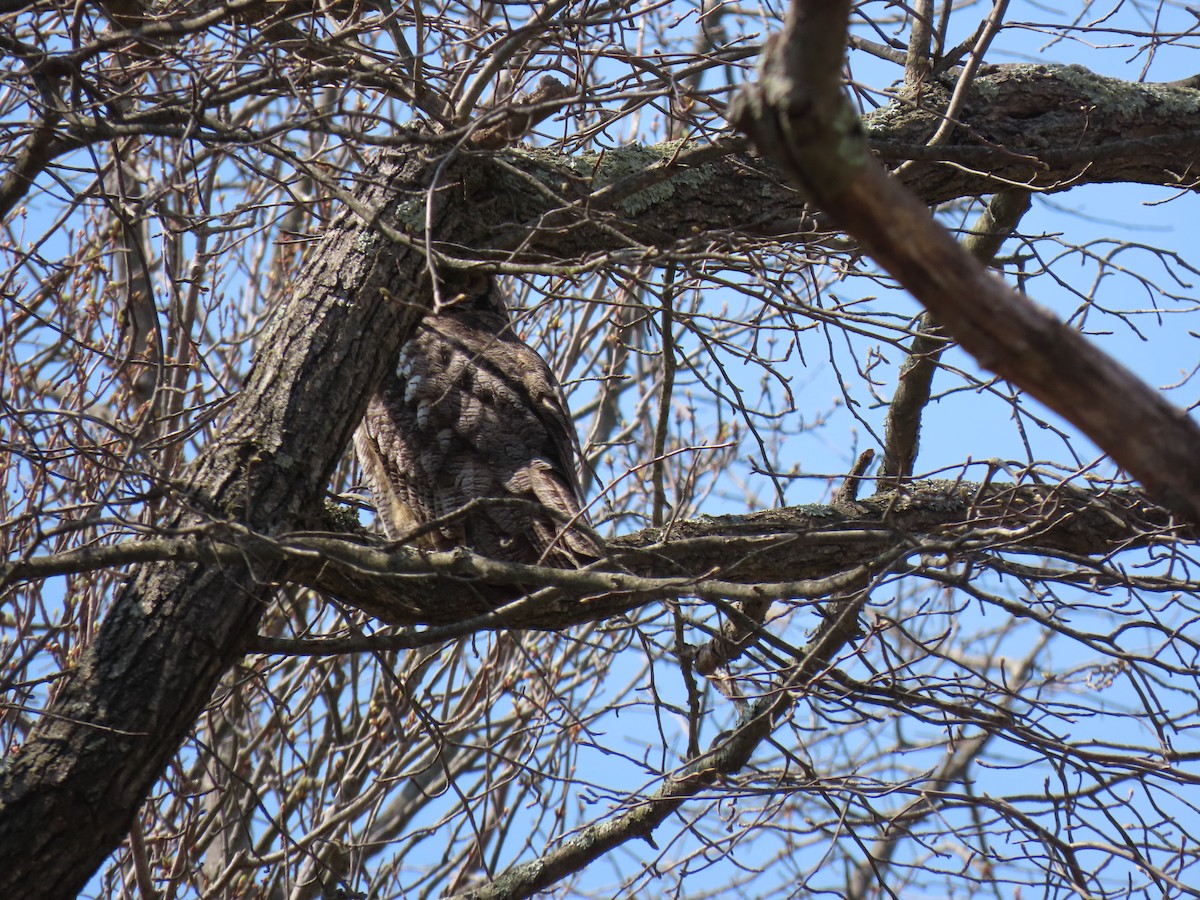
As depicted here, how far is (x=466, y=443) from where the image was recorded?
13.0ft

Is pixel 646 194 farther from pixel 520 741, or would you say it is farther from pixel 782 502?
pixel 520 741

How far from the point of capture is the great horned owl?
3738 millimetres

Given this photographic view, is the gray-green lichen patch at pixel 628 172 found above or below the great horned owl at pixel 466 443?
above

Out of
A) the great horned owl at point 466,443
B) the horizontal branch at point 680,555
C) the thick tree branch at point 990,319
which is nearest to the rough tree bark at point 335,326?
the horizontal branch at point 680,555

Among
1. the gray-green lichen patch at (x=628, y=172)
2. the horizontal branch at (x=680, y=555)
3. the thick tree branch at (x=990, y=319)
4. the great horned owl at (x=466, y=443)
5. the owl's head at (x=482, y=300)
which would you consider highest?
the owl's head at (x=482, y=300)

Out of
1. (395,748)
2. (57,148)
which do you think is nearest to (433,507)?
(395,748)

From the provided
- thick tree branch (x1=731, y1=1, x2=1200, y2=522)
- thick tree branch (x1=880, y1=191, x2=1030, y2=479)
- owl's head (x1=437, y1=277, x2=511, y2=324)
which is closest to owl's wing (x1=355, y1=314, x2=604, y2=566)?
owl's head (x1=437, y1=277, x2=511, y2=324)

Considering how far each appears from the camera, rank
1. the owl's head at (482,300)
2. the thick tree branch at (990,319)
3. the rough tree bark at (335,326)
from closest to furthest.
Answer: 1. the thick tree branch at (990,319)
2. the rough tree bark at (335,326)
3. the owl's head at (482,300)

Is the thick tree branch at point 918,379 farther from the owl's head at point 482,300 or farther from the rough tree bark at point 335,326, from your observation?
the owl's head at point 482,300

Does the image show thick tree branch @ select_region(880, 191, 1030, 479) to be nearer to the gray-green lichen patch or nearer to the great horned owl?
the gray-green lichen patch

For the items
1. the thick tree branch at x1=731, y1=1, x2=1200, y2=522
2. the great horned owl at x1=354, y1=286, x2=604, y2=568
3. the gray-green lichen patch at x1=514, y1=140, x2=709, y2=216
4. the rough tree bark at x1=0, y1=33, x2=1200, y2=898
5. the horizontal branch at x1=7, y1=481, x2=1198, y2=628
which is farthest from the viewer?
the great horned owl at x1=354, y1=286, x2=604, y2=568

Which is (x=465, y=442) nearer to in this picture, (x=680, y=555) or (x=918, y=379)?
(x=680, y=555)

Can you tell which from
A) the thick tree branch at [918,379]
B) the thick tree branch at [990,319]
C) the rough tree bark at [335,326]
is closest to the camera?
the thick tree branch at [990,319]

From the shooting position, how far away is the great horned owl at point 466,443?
12.3ft
